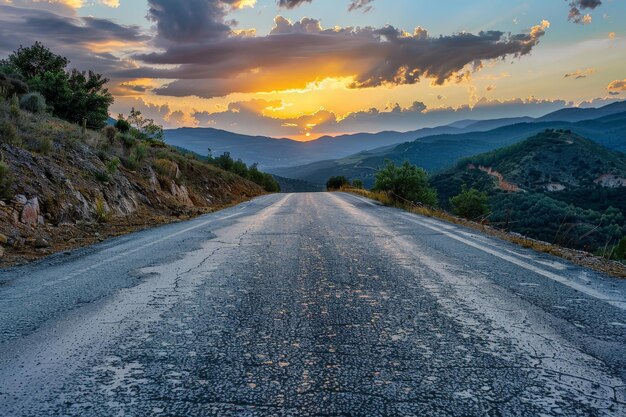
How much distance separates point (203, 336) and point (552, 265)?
16.8ft

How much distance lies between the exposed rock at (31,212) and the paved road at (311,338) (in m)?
3.00

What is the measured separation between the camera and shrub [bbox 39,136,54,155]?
11.1m

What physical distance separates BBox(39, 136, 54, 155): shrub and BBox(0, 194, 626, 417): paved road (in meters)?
6.62

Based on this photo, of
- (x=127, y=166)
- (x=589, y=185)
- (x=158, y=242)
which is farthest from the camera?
(x=589, y=185)

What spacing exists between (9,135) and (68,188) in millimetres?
2193

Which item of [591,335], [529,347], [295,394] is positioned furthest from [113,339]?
[591,335]

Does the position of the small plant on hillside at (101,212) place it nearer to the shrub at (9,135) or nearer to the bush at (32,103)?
the shrub at (9,135)

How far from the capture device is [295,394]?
2158 millimetres

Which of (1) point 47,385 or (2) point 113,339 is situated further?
(2) point 113,339

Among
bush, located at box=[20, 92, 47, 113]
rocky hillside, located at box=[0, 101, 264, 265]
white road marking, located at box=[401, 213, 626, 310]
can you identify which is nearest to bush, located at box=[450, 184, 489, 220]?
rocky hillside, located at box=[0, 101, 264, 265]

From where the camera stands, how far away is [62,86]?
1986 cm

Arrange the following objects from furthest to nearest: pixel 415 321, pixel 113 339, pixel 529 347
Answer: pixel 415 321
pixel 113 339
pixel 529 347

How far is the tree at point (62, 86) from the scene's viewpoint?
64.1ft

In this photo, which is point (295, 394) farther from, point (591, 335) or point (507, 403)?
point (591, 335)
